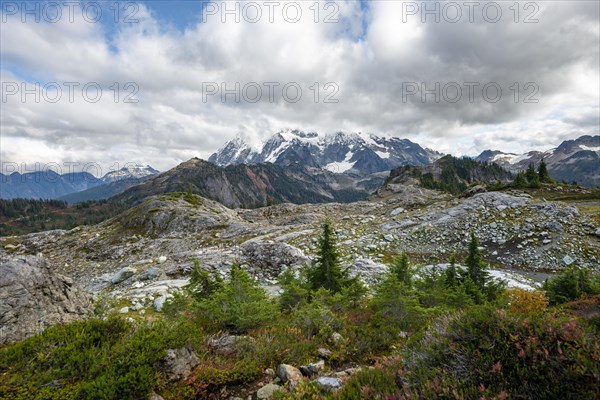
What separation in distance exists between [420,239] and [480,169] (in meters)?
186

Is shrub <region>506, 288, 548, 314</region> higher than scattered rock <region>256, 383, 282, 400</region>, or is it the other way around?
scattered rock <region>256, 383, 282, 400</region>

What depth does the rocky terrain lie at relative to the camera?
25516 millimetres

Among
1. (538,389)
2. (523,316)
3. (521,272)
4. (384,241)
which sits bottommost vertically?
(521,272)

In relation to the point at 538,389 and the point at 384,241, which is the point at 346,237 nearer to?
the point at 384,241

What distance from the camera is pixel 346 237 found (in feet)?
115

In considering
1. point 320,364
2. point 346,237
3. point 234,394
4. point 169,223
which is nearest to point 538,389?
point 320,364

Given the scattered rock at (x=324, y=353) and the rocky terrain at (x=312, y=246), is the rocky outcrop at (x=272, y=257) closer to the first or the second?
Answer: the rocky terrain at (x=312, y=246)

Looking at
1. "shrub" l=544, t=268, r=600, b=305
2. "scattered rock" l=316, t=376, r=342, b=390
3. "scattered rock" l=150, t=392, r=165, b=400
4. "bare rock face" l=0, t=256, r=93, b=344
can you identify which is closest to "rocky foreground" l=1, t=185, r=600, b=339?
"bare rock face" l=0, t=256, r=93, b=344

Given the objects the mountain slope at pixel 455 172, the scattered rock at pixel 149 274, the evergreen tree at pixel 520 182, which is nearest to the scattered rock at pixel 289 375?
the scattered rock at pixel 149 274

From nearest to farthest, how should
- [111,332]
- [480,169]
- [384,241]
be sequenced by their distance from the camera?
[111,332] < [384,241] < [480,169]

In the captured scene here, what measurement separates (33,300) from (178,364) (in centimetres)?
851

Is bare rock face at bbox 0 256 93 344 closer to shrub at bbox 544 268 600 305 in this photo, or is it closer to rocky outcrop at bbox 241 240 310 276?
rocky outcrop at bbox 241 240 310 276

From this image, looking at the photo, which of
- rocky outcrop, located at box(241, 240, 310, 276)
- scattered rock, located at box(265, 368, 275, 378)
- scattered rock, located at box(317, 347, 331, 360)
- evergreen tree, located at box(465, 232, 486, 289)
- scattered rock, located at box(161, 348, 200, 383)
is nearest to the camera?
scattered rock, located at box(161, 348, 200, 383)

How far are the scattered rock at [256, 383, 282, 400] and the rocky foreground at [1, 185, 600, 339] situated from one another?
11939 millimetres
